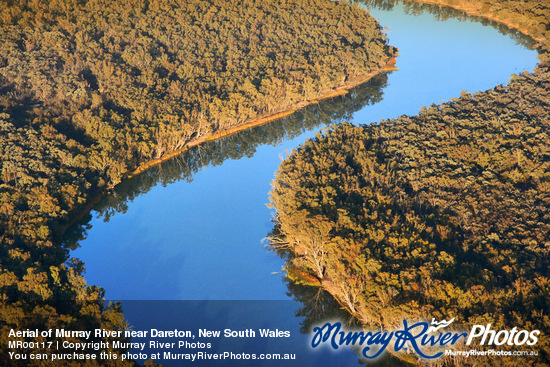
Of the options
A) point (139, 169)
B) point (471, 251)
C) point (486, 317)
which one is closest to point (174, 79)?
point (139, 169)

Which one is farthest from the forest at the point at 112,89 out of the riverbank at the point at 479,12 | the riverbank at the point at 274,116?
the riverbank at the point at 479,12

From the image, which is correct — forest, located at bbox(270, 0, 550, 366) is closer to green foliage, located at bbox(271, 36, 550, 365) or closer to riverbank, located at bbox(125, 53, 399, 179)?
green foliage, located at bbox(271, 36, 550, 365)

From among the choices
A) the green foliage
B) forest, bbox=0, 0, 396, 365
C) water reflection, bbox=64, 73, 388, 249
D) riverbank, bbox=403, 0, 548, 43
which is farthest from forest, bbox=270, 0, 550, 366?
riverbank, bbox=403, 0, 548, 43

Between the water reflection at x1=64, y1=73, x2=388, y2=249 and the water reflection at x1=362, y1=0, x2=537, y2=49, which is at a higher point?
the water reflection at x1=362, y1=0, x2=537, y2=49

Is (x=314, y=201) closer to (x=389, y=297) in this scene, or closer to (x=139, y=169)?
(x=389, y=297)

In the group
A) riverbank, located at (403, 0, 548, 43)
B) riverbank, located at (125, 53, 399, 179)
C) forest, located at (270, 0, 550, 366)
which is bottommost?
forest, located at (270, 0, 550, 366)

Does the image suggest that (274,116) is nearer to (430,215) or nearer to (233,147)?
(233,147)

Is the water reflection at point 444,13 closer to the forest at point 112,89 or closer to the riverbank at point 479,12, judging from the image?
the riverbank at point 479,12
